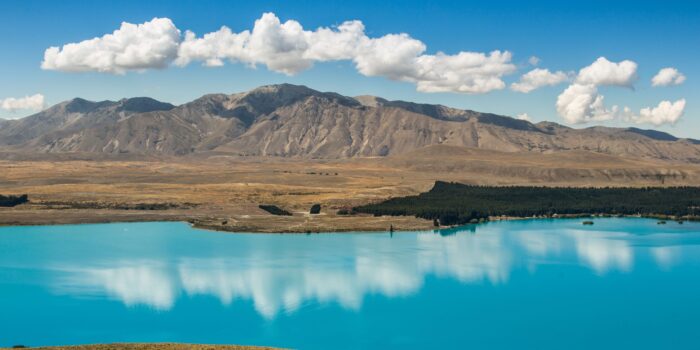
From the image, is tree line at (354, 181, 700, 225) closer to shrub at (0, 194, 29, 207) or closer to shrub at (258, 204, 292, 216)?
shrub at (258, 204, 292, 216)

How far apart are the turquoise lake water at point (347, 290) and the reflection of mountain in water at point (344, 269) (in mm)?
252

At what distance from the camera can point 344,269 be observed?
7494 cm

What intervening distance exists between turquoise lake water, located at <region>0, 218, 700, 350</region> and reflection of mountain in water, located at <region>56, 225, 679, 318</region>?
0.83 ft

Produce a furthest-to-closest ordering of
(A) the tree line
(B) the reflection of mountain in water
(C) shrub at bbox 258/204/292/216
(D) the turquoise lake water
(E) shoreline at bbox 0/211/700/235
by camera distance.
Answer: (A) the tree line < (C) shrub at bbox 258/204/292/216 < (E) shoreline at bbox 0/211/700/235 < (B) the reflection of mountain in water < (D) the turquoise lake water

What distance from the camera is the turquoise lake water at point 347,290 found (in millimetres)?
51094

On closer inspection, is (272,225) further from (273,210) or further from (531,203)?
(531,203)

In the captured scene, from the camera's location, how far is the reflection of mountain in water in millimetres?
62938

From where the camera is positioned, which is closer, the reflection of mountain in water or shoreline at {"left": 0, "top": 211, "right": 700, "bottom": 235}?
the reflection of mountain in water

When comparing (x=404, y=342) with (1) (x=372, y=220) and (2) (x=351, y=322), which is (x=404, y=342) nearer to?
(2) (x=351, y=322)

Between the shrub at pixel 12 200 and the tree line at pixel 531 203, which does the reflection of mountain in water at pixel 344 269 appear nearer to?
the tree line at pixel 531 203

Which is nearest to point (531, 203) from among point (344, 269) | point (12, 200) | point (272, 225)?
point (272, 225)

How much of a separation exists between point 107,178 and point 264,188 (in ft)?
199

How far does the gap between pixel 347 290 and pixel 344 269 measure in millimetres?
10027

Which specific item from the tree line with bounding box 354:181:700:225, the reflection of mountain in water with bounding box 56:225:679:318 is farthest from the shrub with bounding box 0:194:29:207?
the tree line with bounding box 354:181:700:225
